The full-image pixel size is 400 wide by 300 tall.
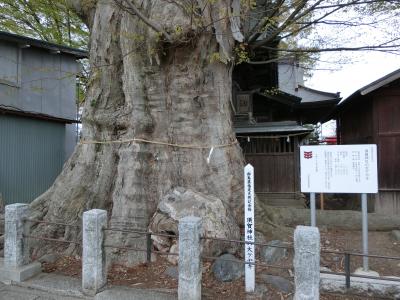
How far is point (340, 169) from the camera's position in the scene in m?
5.35

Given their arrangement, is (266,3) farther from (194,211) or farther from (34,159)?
(34,159)

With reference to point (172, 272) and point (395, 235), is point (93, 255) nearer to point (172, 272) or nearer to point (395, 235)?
point (172, 272)

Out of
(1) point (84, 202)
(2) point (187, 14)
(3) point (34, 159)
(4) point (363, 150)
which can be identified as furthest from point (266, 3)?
(3) point (34, 159)

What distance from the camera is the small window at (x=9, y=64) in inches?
464

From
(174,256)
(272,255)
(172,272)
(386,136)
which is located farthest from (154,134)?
(386,136)

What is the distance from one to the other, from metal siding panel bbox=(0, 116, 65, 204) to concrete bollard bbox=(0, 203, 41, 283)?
640 cm

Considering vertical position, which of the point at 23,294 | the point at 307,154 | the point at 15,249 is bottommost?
the point at 23,294

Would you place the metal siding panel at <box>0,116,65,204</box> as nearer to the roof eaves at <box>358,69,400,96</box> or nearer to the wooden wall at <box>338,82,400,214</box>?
the roof eaves at <box>358,69,400,96</box>

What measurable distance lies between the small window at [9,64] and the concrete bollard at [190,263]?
33.2 ft

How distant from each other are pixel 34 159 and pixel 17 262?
7453 millimetres

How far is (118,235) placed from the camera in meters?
5.89

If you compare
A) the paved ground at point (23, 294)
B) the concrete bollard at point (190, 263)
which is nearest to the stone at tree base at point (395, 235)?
the concrete bollard at point (190, 263)

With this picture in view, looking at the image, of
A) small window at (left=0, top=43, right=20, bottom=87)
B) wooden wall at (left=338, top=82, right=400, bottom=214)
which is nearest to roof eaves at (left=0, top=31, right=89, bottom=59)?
small window at (left=0, top=43, right=20, bottom=87)

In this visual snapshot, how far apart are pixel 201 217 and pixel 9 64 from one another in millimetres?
9882
